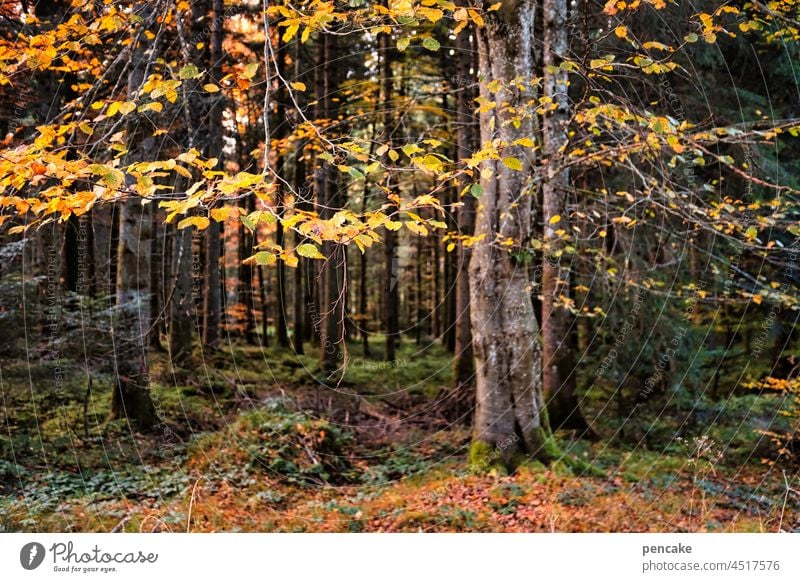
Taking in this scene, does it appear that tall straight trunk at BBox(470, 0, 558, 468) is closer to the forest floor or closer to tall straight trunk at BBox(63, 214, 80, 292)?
the forest floor

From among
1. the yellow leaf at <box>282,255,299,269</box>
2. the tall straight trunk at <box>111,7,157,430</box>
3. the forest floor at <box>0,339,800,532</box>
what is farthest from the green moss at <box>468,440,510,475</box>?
the tall straight trunk at <box>111,7,157,430</box>

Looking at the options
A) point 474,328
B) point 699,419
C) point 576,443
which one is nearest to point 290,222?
point 474,328

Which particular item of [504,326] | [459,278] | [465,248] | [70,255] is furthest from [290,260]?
[70,255]

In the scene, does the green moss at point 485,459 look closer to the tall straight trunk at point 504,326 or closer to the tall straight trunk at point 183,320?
the tall straight trunk at point 504,326

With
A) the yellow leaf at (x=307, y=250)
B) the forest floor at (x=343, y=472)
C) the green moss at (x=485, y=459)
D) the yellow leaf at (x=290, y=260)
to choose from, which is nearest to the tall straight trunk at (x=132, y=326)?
the forest floor at (x=343, y=472)

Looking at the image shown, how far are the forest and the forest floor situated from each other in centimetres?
5

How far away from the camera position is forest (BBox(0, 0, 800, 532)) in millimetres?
3291

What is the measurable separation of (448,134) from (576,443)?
7213mm

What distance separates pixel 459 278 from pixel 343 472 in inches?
195

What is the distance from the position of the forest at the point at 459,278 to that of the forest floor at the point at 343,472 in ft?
0.15

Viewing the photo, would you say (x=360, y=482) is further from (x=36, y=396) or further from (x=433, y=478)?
(x=36, y=396)

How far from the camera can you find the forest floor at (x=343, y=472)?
201 inches

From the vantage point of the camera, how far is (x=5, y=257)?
5852 mm
